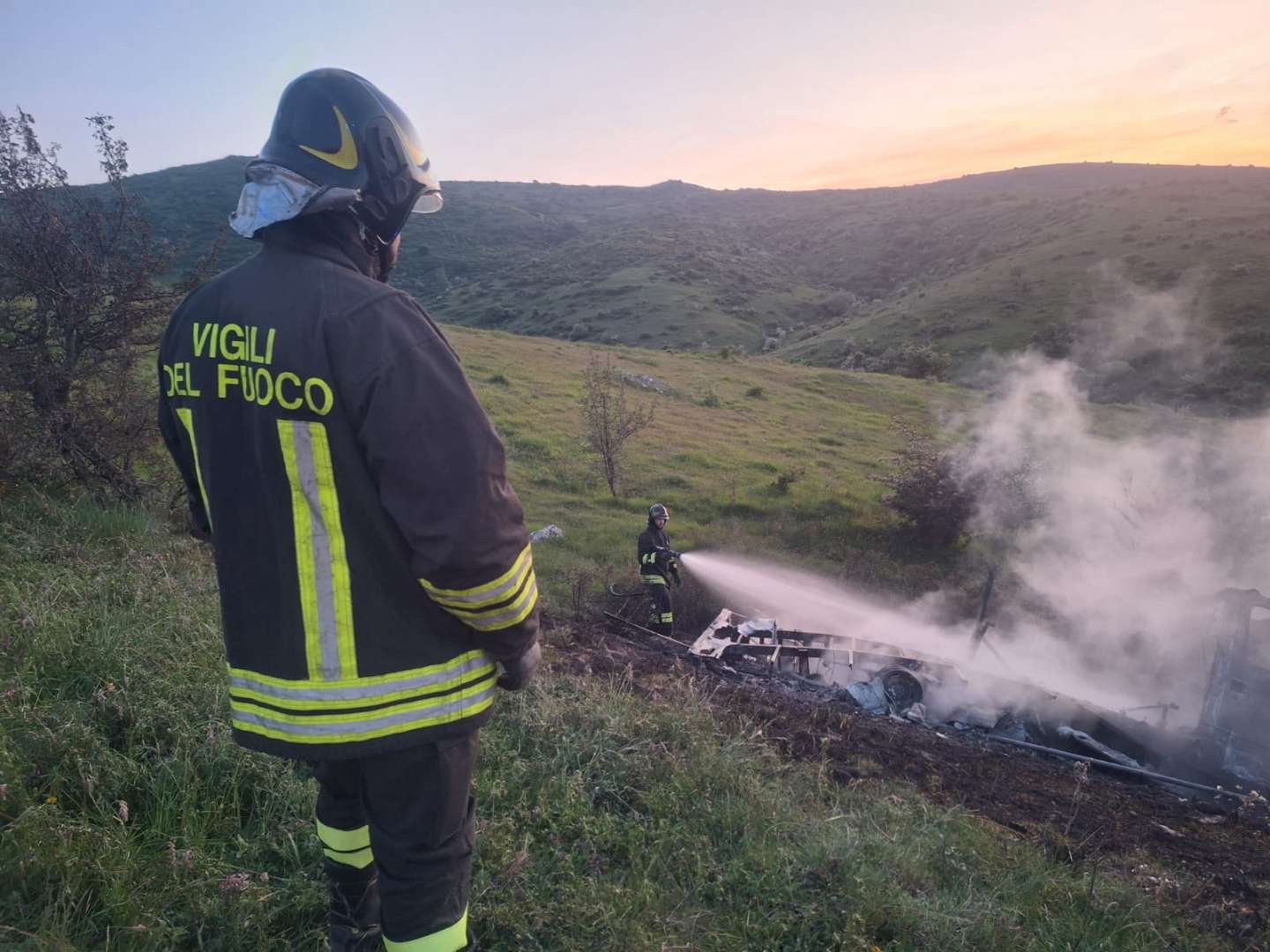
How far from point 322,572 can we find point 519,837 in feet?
6.67

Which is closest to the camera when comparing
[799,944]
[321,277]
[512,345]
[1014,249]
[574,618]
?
[321,277]

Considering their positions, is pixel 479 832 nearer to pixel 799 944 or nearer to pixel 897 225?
pixel 799 944

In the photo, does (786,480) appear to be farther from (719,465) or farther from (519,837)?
(519,837)

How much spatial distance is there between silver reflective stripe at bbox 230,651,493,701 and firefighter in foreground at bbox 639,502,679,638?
23.7 ft

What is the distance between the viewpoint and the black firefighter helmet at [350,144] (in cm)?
209

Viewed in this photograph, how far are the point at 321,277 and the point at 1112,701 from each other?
9.51m

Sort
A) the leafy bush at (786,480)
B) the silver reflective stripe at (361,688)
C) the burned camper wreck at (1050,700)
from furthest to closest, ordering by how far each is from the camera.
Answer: the leafy bush at (786,480) < the burned camper wreck at (1050,700) < the silver reflective stripe at (361,688)

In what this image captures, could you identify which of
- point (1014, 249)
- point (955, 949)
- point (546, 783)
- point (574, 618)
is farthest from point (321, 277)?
point (1014, 249)

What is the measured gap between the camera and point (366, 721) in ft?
6.21

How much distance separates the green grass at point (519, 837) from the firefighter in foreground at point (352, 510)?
0.97 m

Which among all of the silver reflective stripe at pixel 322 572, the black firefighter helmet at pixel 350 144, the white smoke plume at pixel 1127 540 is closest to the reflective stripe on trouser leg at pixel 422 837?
the silver reflective stripe at pixel 322 572

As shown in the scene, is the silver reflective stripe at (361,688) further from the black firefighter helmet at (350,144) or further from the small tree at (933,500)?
the small tree at (933,500)

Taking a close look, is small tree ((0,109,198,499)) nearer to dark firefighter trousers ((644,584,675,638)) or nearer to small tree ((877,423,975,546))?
dark firefighter trousers ((644,584,675,638))

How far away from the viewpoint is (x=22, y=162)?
283 inches
